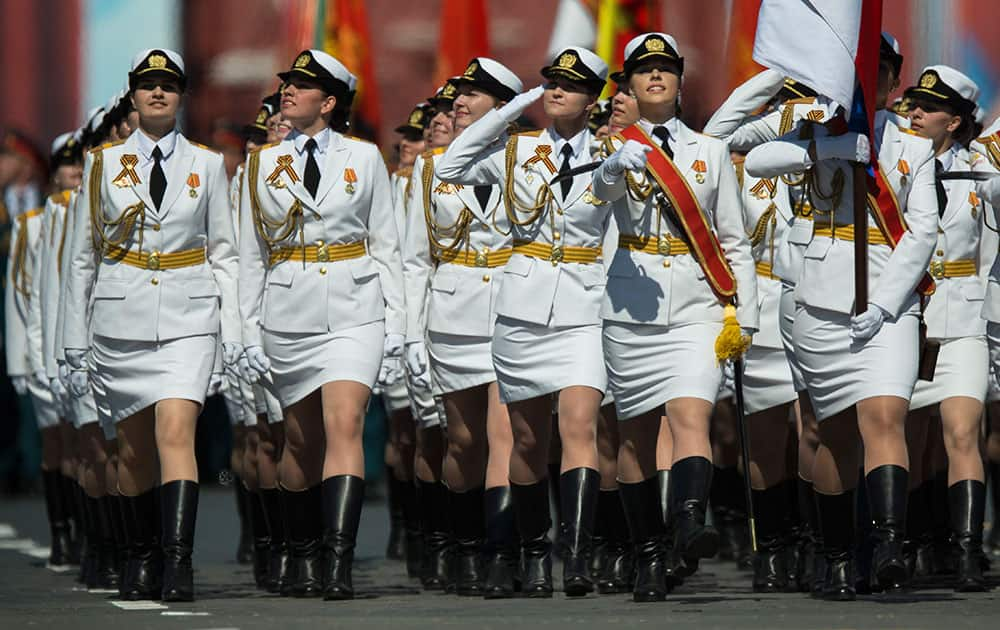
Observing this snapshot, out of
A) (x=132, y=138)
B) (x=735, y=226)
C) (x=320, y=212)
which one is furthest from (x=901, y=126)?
(x=132, y=138)

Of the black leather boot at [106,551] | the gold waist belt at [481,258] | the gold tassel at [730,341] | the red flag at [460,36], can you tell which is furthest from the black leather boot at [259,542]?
the red flag at [460,36]

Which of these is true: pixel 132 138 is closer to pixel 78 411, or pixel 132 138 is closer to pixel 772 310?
pixel 78 411

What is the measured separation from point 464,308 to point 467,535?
111 centimetres

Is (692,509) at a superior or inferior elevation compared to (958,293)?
inferior

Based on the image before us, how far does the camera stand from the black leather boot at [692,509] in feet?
36.0

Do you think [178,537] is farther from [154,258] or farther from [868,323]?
[868,323]

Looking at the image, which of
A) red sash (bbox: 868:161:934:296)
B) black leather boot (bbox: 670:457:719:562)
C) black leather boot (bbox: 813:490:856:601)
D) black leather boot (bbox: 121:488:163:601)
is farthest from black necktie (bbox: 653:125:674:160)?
black leather boot (bbox: 121:488:163:601)

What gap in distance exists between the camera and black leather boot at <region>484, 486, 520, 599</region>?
1234 centimetres

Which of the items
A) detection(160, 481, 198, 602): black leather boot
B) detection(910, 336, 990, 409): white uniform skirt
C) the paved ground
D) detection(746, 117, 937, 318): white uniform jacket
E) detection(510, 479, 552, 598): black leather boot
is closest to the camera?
the paved ground

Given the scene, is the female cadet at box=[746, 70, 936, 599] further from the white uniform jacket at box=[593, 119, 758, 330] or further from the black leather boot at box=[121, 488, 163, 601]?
the black leather boot at box=[121, 488, 163, 601]

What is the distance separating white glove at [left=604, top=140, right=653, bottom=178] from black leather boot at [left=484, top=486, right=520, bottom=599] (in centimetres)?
185

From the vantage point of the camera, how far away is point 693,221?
1166cm

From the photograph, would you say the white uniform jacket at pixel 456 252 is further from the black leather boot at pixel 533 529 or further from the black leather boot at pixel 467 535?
the black leather boot at pixel 533 529

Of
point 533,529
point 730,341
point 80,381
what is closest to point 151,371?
point 80,381
